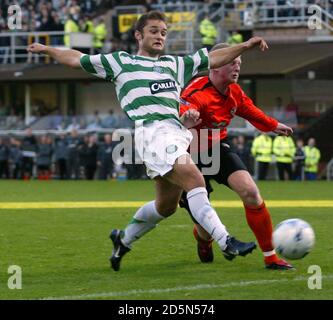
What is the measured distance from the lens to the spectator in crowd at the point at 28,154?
35.3 meters

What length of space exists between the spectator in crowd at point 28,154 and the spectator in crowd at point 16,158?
167mm

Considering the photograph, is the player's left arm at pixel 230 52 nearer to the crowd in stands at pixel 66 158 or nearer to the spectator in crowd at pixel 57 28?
the crowd in stands at pixel 66 158

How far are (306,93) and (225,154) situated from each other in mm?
24351

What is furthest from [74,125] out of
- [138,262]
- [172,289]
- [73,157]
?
[172,289]

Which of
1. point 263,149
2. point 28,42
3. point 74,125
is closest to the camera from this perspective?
point 263,149

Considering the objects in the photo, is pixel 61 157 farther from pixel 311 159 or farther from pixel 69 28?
pixel 311 159

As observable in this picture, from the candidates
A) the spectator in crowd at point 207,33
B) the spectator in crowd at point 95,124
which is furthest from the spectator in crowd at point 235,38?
the spectator in crowd at point 95,124

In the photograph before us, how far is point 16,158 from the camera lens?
117ft

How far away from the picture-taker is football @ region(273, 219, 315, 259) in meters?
9.06

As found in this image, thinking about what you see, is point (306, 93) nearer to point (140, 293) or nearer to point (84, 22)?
point (84, 22)

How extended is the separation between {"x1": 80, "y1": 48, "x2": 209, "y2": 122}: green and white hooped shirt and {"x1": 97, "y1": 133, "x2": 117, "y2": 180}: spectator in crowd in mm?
23769

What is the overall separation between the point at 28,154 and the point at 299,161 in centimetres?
982

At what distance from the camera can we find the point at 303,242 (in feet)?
29.7

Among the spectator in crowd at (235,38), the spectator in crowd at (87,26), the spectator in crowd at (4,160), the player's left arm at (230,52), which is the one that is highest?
the spectator in crowd at (87,26)
